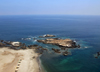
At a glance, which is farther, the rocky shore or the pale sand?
the rocky shore

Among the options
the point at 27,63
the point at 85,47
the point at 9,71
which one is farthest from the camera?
the point at 85,47

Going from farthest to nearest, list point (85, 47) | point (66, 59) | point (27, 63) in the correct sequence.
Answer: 1. point (85, 47)
2. point (66, 59)
3. point (27, 63)

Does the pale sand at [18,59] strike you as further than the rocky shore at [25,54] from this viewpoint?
No

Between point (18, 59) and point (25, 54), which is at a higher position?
point (25, 54)

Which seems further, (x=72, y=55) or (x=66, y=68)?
(x=72, y=55)

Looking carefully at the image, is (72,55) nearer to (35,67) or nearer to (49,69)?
(49,69)

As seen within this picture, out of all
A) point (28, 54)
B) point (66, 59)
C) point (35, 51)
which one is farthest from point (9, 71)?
point (66, 59)

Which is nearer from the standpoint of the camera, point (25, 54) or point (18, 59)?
point (18, 59)
